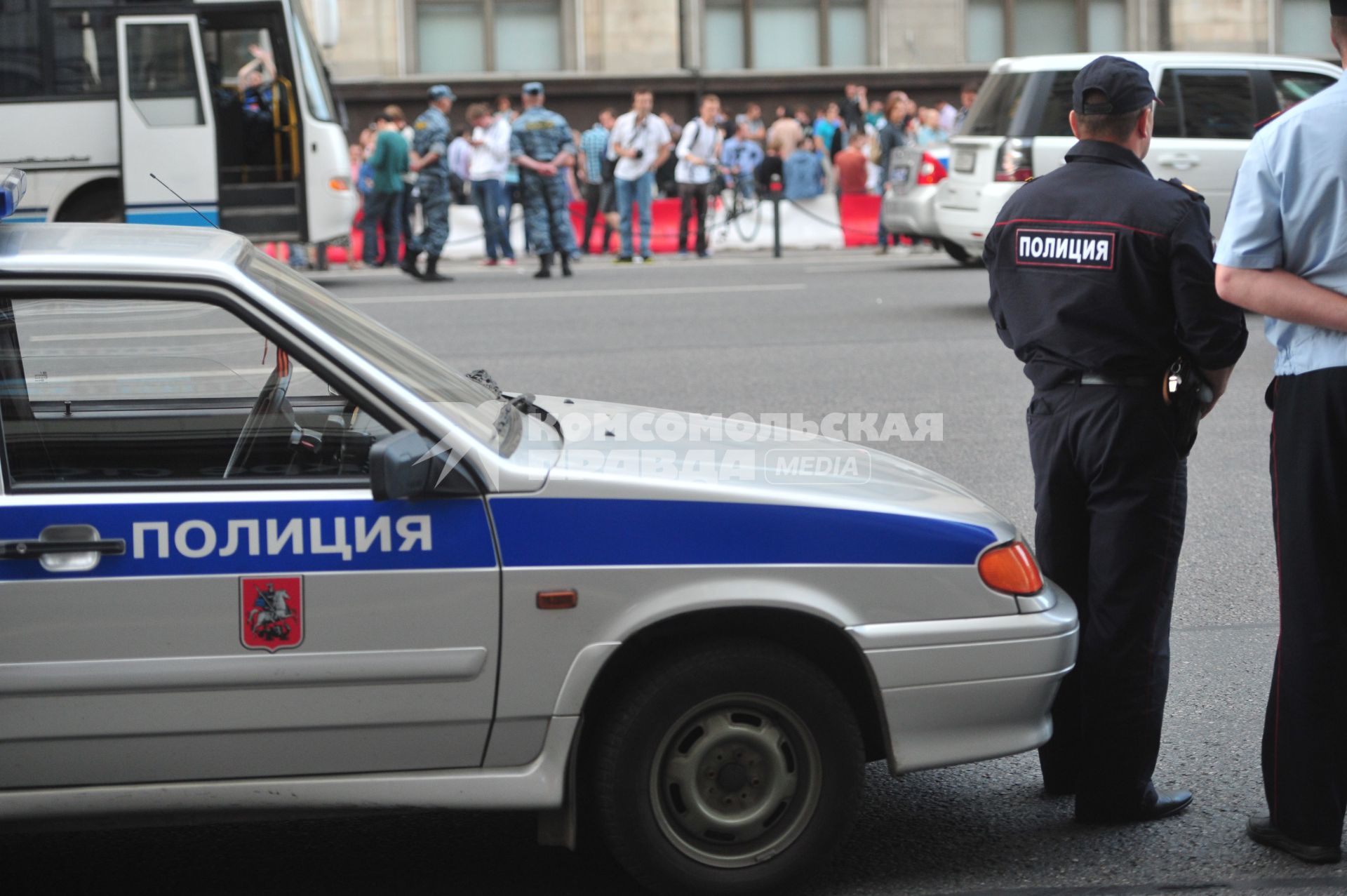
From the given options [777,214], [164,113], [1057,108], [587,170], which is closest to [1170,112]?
[1057,108]

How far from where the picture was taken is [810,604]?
309 cm

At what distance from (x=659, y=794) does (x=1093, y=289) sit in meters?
1.49

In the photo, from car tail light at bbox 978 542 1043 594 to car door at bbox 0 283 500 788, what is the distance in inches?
39.9

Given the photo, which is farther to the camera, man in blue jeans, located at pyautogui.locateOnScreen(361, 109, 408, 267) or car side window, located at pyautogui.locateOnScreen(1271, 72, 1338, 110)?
man in blue jeans, located at pyautogui.locateOnScreen(361, 109, 408, 267)

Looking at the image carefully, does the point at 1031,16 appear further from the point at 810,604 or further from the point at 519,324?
the point at 810,604

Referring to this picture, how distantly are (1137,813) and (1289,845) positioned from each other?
355 millimetres

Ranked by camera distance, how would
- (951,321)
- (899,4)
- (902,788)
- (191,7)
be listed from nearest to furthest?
(902,788) < (951,321) < (191,7) < (899,4)

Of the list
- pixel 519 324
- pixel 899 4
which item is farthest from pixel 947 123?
pixel 519 324

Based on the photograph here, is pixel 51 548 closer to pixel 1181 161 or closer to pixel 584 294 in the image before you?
pixel 1181 161

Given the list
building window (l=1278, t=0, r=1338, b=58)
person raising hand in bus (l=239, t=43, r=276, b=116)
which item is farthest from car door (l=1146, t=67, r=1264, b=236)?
building window (l=1278, t=0, r=1338, b=58)

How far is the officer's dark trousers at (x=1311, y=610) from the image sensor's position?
328 cm

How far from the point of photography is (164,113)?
15.4 m

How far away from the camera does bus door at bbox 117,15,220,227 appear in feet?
50.0

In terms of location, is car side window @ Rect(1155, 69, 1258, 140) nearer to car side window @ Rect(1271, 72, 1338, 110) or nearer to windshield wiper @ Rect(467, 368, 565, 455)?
car side window @ Rect(1271, 72, 1338, 110)
